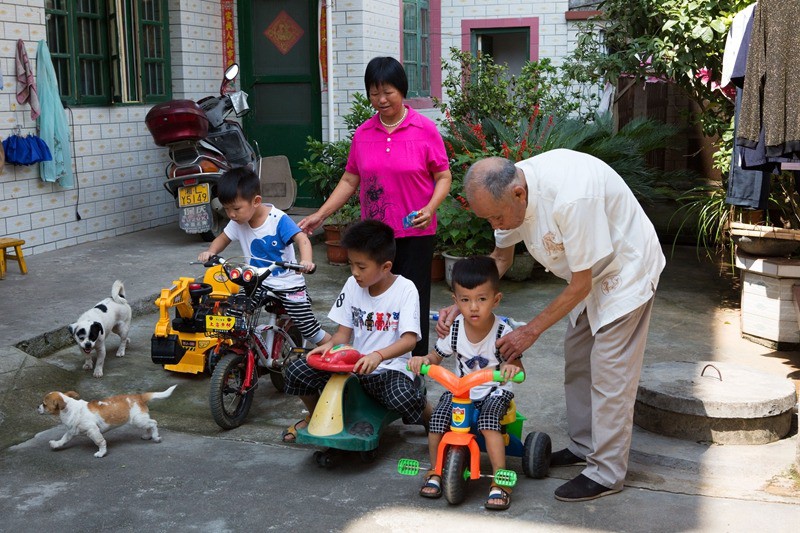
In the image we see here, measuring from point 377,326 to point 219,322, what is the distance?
95cm

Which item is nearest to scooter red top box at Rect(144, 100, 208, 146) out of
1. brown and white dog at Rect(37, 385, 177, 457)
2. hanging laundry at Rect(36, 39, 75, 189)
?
hanging laundry at Rect(36, 39, 75, 189)

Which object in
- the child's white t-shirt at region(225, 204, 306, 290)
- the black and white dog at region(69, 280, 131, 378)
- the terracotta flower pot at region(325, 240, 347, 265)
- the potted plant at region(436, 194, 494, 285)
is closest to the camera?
the child's white t-shirt at region(225, 204, 306, 290)

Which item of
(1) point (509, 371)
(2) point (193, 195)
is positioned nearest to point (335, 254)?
(2) point (193, 195)

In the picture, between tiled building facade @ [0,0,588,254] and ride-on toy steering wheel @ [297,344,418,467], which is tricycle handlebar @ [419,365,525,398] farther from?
tiled building facade @ [0,0,588,254]

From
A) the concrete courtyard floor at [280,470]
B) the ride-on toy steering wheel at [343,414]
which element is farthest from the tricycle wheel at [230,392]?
the ride-on toy steering wheel at [343,414]

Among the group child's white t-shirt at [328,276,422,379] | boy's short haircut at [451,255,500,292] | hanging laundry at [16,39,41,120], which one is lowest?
child's white t-shirt at [328,276,422,379]

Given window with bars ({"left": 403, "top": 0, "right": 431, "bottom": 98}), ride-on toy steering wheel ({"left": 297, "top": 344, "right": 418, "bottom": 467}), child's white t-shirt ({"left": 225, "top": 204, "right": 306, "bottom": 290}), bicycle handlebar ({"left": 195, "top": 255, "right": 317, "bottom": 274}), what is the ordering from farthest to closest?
window with bars ({"left": 403, "top": 0, "right": 431, "bottom": 98})
child's white t-shirt ({"left": 225, "top": 204, "right": 306, "bottom": 290})
bicycle handlebar ({"left": 195, "top": 255, "right": 317, "bottom": 274})
ride-on toy steering wheel ({"left": 297, "top": 344, "right": 418, "bottom": 467})

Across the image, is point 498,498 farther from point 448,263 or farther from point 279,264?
point 448,263

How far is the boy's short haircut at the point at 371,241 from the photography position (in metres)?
4.28

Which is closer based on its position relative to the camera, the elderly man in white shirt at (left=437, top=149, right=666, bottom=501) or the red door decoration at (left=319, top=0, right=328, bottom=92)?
the elderly man in white shirt at (left=437, top=149, right=666, bottom=501)

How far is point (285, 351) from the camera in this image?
17.6 ft

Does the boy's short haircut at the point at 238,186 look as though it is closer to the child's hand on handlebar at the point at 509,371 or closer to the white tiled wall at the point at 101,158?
the child's hand on handlebar at the point at 509,371

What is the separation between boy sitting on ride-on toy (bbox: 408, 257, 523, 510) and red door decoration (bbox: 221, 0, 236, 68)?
7636 mm

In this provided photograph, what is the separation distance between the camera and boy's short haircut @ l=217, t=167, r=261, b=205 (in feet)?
16.4
